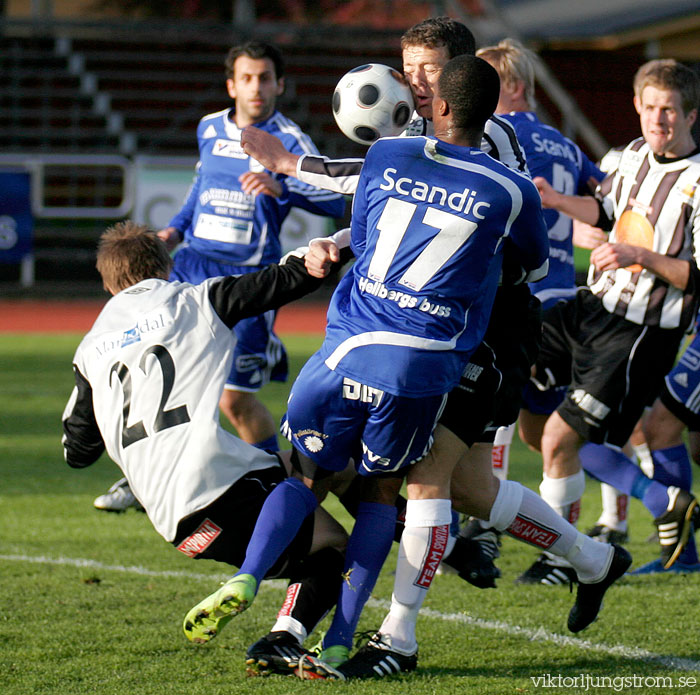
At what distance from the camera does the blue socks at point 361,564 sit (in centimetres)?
368

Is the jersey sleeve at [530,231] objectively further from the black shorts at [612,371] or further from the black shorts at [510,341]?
the black shorts at [612,371]

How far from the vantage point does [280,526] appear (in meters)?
3.55

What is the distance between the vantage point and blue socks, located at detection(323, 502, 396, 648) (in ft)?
12.1

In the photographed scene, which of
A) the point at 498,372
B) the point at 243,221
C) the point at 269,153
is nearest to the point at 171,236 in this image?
the point at 243,221

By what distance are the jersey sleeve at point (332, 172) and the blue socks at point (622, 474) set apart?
1.93 meters

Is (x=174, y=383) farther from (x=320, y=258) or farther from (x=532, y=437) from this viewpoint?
(x=532, y=437)

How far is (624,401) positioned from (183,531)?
221 centimetres

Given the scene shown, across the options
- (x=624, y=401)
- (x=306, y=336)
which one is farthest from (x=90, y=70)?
(x=624, y=401)

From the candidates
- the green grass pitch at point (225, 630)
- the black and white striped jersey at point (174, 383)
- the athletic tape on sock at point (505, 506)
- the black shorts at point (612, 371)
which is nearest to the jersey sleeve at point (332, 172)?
the black and white striped jersey at point (174, 383)

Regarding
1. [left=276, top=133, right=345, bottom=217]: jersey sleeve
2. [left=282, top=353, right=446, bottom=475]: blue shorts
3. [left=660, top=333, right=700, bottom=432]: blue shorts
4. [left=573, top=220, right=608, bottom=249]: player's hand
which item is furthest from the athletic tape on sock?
[left=276, top=133, right=345, bottom=217]: jersey sleeve

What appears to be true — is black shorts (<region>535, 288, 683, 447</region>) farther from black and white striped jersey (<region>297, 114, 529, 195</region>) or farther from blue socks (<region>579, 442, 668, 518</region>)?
black and white striped jersey (<region>297, 114, 529, 195</region>)

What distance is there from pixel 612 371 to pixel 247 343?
79.5 inches

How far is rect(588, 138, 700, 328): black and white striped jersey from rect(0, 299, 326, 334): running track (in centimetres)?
963

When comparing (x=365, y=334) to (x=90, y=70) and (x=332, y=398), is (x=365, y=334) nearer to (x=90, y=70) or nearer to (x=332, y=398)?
(x=332, y=398)
